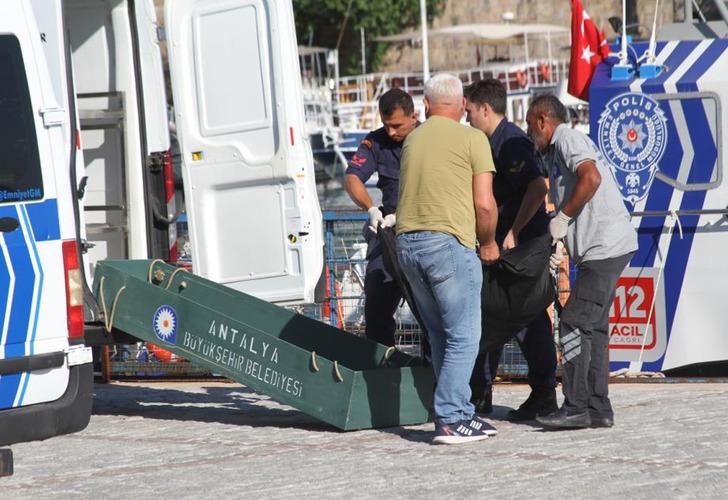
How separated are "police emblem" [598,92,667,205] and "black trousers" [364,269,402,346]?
6.10 ft

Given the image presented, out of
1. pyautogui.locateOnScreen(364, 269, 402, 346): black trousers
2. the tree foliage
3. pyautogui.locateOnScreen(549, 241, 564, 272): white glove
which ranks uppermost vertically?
the tree foliage

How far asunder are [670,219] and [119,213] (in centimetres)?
360

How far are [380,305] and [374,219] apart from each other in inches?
27.7

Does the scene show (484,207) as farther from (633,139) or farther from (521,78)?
(521,78)

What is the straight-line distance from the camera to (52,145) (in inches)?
275

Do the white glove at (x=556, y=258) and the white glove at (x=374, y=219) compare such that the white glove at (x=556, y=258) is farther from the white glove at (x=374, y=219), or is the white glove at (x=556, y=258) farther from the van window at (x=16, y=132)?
the van window at (x=16, y=132)

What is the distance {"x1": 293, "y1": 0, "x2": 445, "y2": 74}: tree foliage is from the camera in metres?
50.2

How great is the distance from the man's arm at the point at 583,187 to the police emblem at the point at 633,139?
194cm

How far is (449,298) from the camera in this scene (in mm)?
7281

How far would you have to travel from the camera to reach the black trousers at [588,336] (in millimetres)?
7602

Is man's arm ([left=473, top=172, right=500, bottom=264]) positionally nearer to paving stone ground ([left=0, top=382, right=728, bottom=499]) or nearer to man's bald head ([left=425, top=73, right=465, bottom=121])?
man's bald head ([left=425, top=73, right=465, bottom=121])

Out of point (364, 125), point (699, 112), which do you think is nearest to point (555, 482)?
point (699, 112)

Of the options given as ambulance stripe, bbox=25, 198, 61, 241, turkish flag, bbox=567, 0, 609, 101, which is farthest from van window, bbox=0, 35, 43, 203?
turkish flag, bbox=567, 0, 609, 101

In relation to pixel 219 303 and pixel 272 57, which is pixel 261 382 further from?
pixel 272 57
